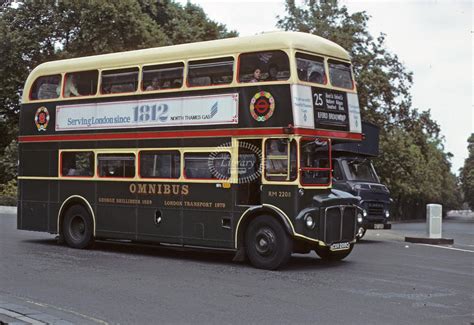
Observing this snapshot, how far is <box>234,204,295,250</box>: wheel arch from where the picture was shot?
1238 cm

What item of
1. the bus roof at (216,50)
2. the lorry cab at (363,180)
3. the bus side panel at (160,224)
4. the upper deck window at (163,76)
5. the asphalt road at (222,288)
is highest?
the bus roof at (216,50)

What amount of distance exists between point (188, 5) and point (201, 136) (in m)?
32.8

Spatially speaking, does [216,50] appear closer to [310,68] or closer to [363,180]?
[310,68]

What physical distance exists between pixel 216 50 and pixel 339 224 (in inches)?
164

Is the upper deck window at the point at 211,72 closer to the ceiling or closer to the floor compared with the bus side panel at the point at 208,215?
closer to the ceiling

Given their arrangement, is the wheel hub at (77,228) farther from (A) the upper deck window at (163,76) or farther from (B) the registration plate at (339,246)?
(B) the registration plate at (339,246)

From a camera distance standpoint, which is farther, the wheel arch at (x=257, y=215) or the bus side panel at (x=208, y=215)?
the bus side panel at (x=208, y=215)

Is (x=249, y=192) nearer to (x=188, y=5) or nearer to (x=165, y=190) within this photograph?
(x=165, y=190)

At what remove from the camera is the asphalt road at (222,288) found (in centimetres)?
829

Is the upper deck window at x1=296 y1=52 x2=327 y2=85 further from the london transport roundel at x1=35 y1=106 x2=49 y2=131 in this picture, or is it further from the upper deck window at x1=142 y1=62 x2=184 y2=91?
the london transport roundel at x1=35 y1=106 x2=49 y2=131

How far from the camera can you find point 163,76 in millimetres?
14586

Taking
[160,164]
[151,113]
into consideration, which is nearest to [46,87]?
[151,113]

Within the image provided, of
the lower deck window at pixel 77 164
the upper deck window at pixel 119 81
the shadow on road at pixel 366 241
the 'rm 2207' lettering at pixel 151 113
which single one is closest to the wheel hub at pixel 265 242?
the 'rm 2207' lettering at pixel 151 113

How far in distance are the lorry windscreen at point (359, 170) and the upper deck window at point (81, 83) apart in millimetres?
7557
